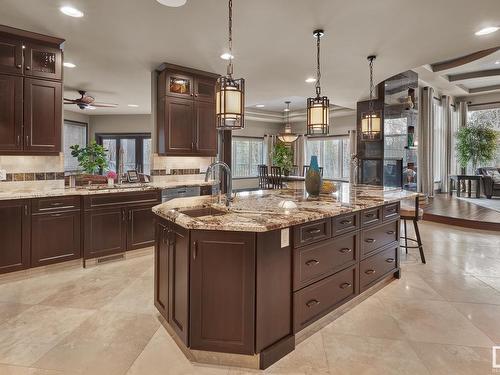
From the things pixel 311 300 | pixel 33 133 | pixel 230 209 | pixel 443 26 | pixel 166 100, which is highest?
pixel 443 26

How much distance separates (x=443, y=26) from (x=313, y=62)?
5.46 ft

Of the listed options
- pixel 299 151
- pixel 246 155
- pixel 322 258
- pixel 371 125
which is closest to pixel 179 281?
pixel 322 258

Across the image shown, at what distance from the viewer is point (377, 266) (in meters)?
3.08

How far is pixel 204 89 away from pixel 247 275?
3.81 m

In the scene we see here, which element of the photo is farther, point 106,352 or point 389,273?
point 389,273

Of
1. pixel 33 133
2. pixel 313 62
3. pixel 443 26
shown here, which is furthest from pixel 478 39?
pixel 33 133

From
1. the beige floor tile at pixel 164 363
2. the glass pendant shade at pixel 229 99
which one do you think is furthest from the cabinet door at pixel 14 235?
the glass pendant shade at pixel 229 99

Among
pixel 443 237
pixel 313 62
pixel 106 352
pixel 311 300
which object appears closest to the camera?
pixel 106 352

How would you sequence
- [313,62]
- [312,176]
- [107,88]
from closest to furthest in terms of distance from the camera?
[312,176] < [313,62] < [107,88]

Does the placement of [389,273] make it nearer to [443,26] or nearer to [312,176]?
[312,176]

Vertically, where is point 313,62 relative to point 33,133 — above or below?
above

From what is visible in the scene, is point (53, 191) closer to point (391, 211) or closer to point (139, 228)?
point (139, 228)

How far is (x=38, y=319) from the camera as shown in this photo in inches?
102

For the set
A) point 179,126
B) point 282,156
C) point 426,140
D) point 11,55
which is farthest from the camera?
point 282,156
